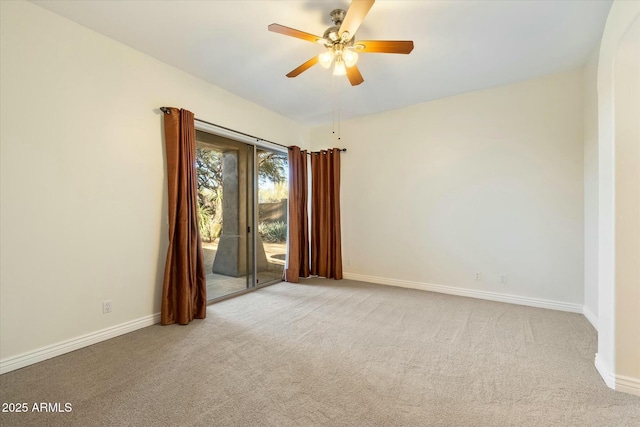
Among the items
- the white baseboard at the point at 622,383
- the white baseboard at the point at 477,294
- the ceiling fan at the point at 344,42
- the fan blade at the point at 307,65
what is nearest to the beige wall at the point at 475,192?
the white baseboard at the point at 477,294

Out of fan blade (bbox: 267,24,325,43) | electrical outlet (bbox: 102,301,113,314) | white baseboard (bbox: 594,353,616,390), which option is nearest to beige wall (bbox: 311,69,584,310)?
white baseboard (bbox: 594,353,616,390)

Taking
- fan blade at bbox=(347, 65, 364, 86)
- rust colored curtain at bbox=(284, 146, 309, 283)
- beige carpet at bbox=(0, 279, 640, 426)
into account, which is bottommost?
beige carpet at bbox=(0, 279, 640, 426)

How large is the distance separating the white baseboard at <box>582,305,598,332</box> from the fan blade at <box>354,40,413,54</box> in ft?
10.3

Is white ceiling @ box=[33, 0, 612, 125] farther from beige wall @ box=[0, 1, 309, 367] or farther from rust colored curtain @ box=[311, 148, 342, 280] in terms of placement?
rust colored curtain @ box=[311, 148, 342, 280]

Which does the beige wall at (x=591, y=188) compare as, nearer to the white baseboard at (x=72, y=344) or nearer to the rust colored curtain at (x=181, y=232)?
the rust colored curtain at (x=181, y=232)

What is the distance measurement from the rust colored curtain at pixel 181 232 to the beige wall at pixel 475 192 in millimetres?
2557

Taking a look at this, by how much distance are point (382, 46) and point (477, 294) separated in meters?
3.28

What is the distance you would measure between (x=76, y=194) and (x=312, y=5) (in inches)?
98.5

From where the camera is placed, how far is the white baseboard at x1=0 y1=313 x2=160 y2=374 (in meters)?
1.92

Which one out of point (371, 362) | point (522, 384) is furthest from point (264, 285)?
point (522, 384)

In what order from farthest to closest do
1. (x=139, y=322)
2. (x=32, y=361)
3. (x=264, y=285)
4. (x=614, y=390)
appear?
(x=264, y=285) < (x=139, y=322) < (x=32, y=361) < (x=614, y=390)

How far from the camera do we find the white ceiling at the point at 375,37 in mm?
2057

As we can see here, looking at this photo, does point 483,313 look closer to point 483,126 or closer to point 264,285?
point 483,126

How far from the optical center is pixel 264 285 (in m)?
4.16
